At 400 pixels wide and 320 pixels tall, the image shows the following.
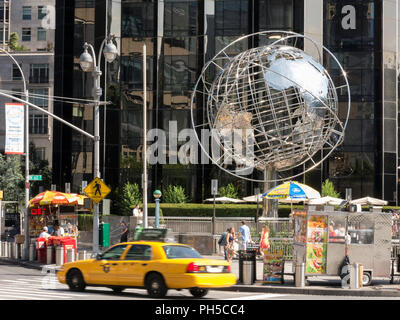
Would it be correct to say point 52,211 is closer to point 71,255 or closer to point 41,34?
point 71,255

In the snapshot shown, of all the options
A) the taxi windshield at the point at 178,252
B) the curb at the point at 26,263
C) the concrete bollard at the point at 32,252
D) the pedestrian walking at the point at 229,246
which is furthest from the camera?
the concrete bollard at the point at 32,252

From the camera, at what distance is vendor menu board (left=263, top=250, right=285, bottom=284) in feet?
76.7

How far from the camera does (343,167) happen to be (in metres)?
58.3

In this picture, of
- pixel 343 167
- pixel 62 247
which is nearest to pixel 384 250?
pixel 62 247

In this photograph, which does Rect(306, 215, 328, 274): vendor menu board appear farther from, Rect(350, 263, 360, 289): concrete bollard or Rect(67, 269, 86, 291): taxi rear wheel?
Rect(67, 269, 86, 291): taxi rear wheel

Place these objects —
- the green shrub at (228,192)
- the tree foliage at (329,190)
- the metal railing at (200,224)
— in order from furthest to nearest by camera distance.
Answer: the green shrub at (228,192) < the tree foliage at (329,190) < the metal railing at (200,224)

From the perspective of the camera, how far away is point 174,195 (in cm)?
5678

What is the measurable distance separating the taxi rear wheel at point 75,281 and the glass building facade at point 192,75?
3854 centimetres

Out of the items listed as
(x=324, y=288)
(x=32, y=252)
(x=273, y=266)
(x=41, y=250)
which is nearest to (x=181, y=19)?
(x=32, y=252)

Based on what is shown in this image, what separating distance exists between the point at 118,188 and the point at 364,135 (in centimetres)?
1938

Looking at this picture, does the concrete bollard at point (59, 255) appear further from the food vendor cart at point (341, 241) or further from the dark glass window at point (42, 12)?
the dark glass window at point (42, 12)

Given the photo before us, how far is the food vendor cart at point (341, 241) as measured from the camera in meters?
22.9

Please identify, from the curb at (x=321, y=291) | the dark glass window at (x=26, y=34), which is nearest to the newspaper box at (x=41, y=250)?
the curb at (x=321, y=291)

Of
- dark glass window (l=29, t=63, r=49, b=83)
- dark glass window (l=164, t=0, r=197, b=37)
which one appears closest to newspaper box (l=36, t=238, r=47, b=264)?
dark glass window (l=164, t=0, r=197, b=37)
